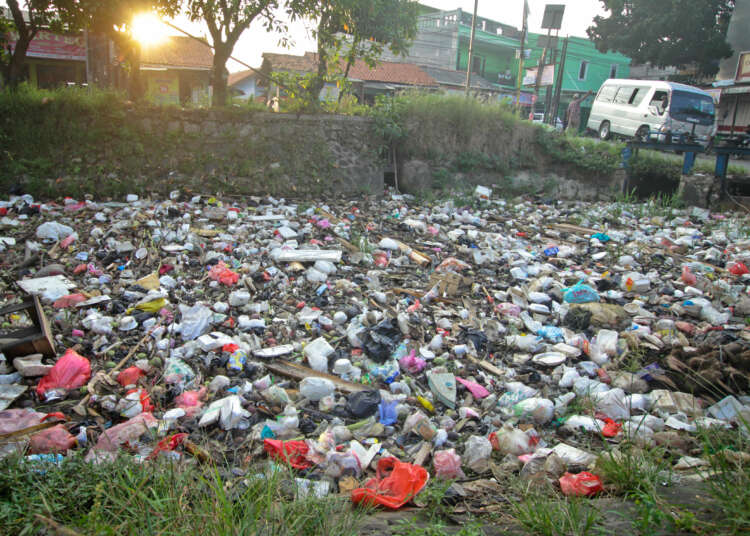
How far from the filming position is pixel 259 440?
7.47 feet

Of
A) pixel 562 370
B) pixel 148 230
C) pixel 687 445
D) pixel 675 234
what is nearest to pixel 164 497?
pixel 687 445

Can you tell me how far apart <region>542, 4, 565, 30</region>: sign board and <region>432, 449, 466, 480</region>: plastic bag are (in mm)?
19654

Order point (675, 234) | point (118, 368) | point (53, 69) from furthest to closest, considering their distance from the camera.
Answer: point (53, 69) → point (675, 234) → point (118, 368)

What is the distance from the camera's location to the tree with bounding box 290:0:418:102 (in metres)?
7.07

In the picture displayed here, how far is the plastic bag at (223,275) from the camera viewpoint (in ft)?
13.0

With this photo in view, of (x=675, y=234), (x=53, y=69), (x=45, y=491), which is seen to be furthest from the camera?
(x=53, y=69)

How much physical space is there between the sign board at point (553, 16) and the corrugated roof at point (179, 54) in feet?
41.9

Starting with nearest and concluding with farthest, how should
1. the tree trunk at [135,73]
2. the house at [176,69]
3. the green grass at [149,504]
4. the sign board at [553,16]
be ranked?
the green grass at [149,504], the tree trunk at [135,73], the sign board at [553,16], the house at [176,69]

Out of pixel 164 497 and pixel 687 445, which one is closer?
pixel 164 497

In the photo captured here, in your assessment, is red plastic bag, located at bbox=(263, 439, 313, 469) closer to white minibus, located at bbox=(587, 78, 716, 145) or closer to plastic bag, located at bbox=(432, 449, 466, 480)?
plastic bag, located at bbox=(432, 449, 466, 480)

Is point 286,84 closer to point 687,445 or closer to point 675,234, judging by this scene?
point 675,234

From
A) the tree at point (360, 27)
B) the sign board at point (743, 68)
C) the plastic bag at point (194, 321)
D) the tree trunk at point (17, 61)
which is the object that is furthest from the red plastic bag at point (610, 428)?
the sign board at point (743, 68)

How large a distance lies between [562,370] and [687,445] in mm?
891

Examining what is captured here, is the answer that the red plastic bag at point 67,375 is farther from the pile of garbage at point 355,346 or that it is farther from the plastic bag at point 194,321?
the plastic bag at point 194,321
